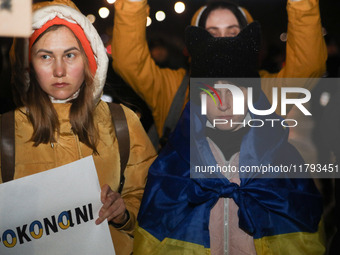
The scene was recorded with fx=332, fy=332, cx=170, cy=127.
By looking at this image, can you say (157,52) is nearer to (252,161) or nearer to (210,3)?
(210,3)

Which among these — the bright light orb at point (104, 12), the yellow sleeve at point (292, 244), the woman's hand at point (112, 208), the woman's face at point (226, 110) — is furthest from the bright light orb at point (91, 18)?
the yellow sleeve at point (292, 244)

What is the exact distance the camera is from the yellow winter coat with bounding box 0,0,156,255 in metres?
1.48

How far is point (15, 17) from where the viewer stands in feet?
5.13

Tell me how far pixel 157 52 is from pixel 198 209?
3.47 feet

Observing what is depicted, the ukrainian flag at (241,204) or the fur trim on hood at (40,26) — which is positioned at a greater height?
the fur trim on hood at (40,26)

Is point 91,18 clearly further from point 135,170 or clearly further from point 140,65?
point 135,170

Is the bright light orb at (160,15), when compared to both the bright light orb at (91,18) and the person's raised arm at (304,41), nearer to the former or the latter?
the bright light orb at (91,18)

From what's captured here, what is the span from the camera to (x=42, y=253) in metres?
1.37

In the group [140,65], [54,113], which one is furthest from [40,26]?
[140,65]

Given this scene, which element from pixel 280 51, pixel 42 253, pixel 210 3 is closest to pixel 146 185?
pixel 42 253

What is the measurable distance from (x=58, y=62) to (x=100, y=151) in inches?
17.5

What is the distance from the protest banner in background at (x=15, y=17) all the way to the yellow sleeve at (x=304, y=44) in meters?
1.27

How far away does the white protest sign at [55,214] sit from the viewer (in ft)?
4.44

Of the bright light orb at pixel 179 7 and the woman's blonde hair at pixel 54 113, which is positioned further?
Result: the bright light orb at pixel 179 7
